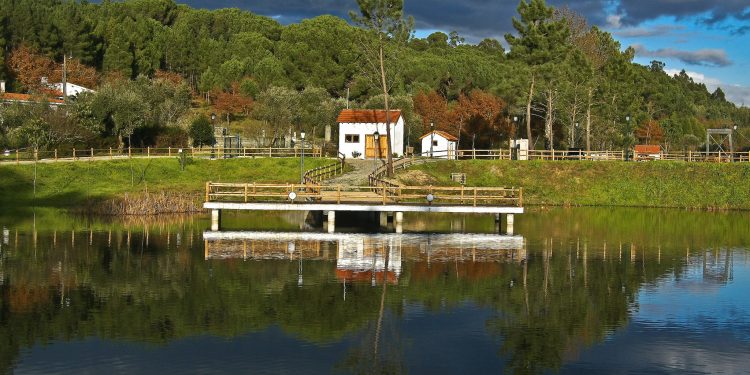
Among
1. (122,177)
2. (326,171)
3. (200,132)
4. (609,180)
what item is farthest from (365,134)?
(122,177)

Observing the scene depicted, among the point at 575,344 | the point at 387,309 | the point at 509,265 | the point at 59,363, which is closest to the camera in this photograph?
the point at 59,363

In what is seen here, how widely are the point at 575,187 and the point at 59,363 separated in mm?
53524

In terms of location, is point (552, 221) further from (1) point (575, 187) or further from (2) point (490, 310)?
(2) point (490, 310)

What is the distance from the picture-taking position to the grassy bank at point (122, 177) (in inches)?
2243

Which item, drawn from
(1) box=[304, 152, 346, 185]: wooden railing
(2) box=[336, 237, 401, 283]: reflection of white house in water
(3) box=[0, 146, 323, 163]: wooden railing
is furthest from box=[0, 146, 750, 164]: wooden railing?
(2) box=[336, 237, 401, 283]: reflection of white house in water

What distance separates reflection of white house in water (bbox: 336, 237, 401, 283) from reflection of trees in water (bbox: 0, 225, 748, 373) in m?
0.58

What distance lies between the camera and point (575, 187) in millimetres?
67562

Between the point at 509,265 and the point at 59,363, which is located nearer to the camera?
the point at 59,363

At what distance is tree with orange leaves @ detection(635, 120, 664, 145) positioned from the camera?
120 meters

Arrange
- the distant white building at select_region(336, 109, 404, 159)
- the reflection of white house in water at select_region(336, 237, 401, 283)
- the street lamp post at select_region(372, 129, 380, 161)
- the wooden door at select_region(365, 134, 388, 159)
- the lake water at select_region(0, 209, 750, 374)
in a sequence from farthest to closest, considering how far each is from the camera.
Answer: the wooden door at select_region(365, 134, 388, 159) < the distant white building at select_region(336, 109, 404, 159) < the street lamp post at select_region(372, 129, 380, 161) < the reflection of white house in water at select_region(336, 237, 401, 283) < the lake water at select_region(0, 209, 750, 374)

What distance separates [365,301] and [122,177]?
132 ft

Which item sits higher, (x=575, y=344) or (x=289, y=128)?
(x=289, y=128)

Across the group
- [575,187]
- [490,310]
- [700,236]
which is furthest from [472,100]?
[490,310]

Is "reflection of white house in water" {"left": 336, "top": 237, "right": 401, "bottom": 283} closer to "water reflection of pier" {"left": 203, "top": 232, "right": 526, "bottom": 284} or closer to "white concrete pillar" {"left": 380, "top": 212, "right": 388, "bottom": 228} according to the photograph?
"water reflection of pier" {"left": 203, "top": 232, "right": 526, "bottom": 284}
